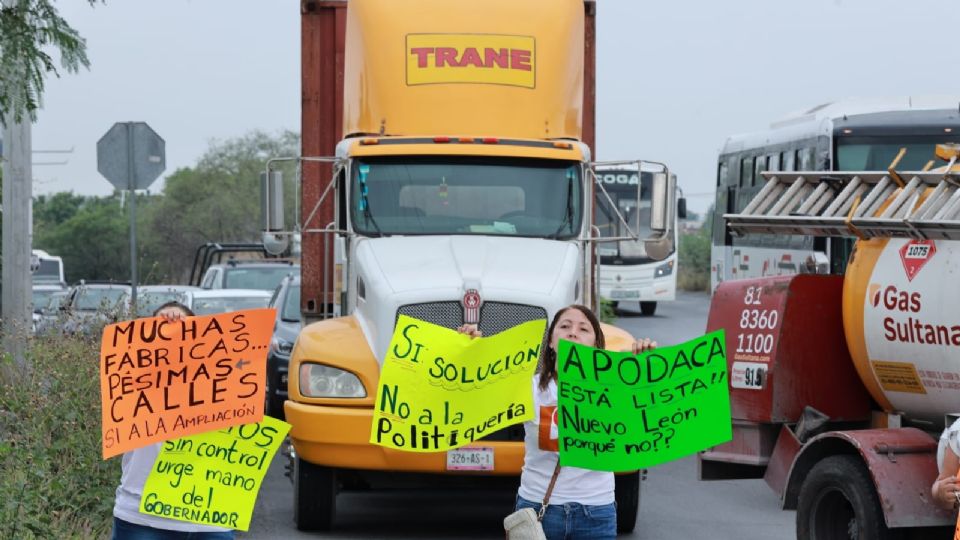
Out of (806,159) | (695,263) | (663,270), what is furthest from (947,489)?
(695,263)

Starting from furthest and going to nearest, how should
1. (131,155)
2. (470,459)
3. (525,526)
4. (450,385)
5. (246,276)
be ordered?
(246,276), (131,155), (470,459), (450,385), (525,526)

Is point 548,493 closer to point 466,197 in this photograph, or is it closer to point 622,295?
point 466,197

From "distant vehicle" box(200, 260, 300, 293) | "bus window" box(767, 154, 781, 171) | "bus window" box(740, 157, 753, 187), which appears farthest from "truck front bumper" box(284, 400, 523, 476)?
"bus window" box(740, 157, 753, 187)

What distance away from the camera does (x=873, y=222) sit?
9258 mm

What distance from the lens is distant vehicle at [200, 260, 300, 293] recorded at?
85.6 ft

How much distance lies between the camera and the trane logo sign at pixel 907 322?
862 cm

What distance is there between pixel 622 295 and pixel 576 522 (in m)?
33.3

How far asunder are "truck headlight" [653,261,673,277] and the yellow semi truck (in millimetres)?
26512

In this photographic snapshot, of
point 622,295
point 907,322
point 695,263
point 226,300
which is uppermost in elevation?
point 907,322

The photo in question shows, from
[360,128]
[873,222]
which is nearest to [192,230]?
[360,128]

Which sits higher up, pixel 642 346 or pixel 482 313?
pixel 642 346

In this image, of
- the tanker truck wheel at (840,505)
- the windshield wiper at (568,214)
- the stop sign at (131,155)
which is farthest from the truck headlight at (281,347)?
the tanker truck wheel at (840,505)

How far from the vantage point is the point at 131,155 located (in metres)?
18.8

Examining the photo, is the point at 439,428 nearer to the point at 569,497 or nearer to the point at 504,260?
the point at 569,497
